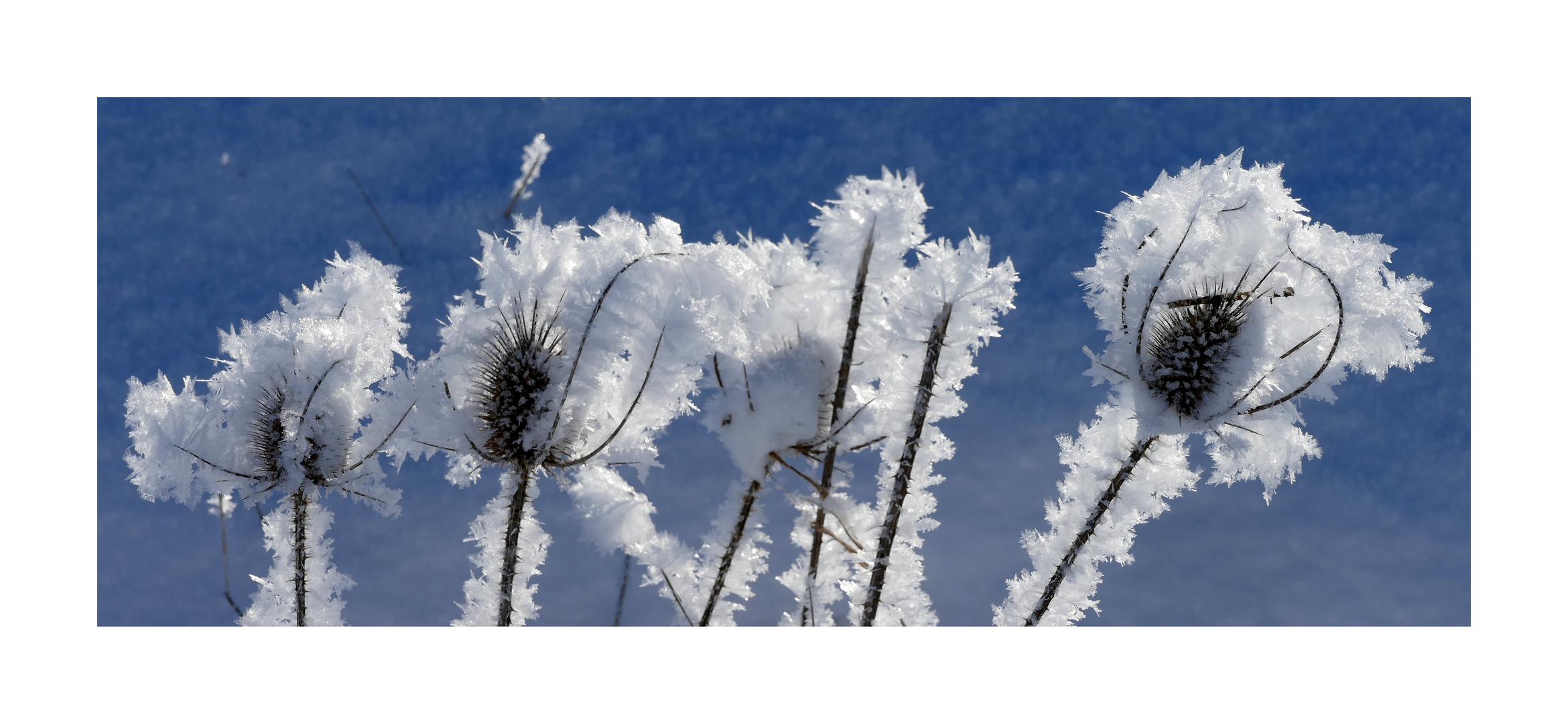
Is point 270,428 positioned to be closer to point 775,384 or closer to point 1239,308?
point 775,384

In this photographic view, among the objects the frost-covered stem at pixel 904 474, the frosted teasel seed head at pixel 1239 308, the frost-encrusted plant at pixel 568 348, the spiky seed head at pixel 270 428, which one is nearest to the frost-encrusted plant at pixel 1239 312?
the frosted teasel seed head at pixel 1239 308

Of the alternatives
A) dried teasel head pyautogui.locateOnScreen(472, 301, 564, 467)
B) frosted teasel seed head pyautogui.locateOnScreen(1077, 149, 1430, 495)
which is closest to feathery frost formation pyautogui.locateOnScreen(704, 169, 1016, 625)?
frosted teasel seed head pyautogui.locateOnScreen(1077, 149, 1430, 495)

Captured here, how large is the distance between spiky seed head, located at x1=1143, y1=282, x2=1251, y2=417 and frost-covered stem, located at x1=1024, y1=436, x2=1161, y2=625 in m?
0.21

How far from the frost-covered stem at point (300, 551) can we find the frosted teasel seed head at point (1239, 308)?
3591 mm

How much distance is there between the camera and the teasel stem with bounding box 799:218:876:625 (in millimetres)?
3504

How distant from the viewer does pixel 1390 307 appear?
3.00 metres

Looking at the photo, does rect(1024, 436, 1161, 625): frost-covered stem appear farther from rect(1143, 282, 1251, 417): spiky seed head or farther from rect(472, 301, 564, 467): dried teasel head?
rect(472, 301, 564, 467): dried teasel head

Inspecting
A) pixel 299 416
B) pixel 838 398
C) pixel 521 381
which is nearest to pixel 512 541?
pixel 521 381

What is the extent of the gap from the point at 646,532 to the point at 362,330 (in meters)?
1.63

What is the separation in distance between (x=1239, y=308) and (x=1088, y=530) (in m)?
1.09

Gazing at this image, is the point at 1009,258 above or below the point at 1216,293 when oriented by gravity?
above

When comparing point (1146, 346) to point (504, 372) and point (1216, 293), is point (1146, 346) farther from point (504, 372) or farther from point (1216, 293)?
point (504, 372)

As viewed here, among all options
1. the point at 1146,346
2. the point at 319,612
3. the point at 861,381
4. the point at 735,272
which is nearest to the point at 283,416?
the point at 319,612

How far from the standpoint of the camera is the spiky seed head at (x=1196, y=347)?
3.03 meters
